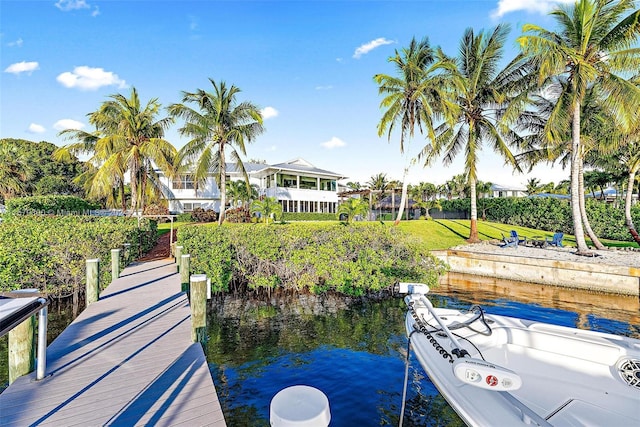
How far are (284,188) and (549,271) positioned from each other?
910 inches

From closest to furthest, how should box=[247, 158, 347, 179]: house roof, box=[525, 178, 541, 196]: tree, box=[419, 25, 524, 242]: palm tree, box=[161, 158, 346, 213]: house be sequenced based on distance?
box=[419, 25, 524, 242]: palm tree < box=[247, 158, 347, 179]: house roof < box=[161, 158, 346, 213]: house < box=[525, 178, 541, 196]: tree

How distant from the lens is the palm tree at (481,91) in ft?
63.5

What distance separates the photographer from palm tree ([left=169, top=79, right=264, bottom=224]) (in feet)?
68.0

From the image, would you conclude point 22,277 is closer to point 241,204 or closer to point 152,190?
point 152,190

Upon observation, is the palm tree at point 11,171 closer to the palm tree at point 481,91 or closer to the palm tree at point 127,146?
the palm tree at point 127,146

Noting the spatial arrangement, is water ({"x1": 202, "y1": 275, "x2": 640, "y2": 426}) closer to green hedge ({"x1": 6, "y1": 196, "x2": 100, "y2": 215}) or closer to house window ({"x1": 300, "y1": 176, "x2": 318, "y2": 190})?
green hedge ({"x1": 6, "y1": 196, "x2": 100, "y2": 215})

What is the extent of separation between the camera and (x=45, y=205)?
23.1 metres

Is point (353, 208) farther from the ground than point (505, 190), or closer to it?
closer to it

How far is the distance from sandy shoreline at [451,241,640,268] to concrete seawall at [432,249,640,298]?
0.47 m

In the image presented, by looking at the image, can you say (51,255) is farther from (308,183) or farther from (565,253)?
(308,183)

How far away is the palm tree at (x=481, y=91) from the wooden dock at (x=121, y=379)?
18.5m

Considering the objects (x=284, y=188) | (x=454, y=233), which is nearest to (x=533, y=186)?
(x=454, y=233)

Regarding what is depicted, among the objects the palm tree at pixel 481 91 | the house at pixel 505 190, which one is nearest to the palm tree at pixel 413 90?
the palm tree at pixel 481 91

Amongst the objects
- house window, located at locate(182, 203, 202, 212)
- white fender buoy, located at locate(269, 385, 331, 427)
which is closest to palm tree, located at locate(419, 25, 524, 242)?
white fender buoy, located at locate(269, 385, 331, 427)
